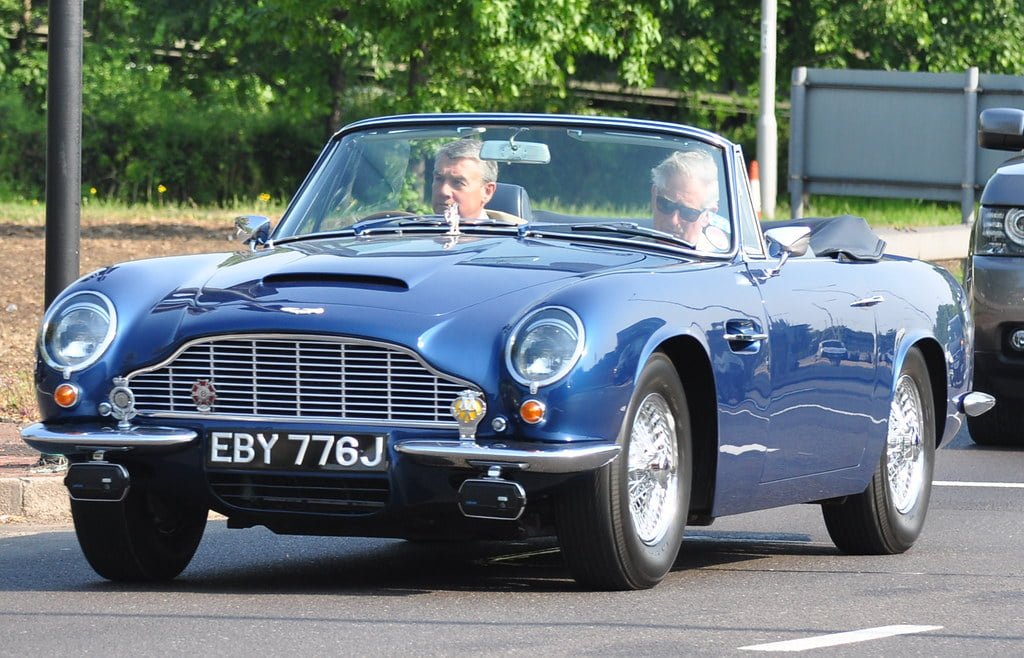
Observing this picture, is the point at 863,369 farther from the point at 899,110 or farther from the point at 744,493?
the point at 899,110

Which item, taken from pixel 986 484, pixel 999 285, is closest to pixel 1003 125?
pixel 999 285

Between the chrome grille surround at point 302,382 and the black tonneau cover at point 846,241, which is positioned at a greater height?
the black tonneau cover at point 846,241

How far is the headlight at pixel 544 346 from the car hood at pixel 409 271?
0.19 metres

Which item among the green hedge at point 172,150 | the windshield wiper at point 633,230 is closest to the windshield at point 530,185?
the windshield wiper at point 633,230

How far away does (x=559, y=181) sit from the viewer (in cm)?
743

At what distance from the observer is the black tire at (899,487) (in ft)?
25.6

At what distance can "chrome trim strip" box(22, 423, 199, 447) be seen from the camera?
614cm

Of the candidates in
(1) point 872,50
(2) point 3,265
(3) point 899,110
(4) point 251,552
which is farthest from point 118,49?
(4) point 251,552

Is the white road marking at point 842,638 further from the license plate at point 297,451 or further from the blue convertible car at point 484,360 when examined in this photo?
A: the license plate at point 297,451

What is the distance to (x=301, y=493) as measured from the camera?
622 centimetres

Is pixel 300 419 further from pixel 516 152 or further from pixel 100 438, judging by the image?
pixel 516 152

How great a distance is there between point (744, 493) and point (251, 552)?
1.92 metres

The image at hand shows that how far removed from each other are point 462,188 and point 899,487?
206 centimetres

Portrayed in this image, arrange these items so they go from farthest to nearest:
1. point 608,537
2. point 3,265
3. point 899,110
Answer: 1. point 899,110
2. point 3,265
3. point 608,537
